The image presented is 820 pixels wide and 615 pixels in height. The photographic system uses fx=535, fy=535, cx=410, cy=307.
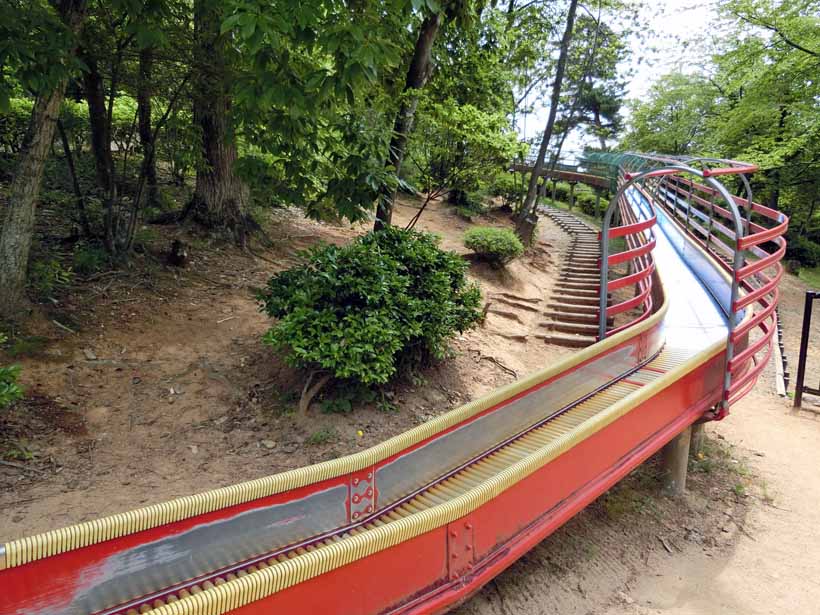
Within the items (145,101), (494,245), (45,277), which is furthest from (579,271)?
(45,277)

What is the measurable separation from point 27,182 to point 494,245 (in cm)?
819

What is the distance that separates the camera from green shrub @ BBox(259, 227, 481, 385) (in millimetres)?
4859

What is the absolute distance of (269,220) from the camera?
1093 centimetres

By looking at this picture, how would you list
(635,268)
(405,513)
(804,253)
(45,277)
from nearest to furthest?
(405,513)
(45,277)
(635,268)
(804,253)

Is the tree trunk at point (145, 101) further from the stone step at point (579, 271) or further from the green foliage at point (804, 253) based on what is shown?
the green foliage at point (804, 253)

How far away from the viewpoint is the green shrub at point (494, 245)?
11.3 metres

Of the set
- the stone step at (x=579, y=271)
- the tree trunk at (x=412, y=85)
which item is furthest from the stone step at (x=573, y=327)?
the tree trunk at (x=412, y=85)

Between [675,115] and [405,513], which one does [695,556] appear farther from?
[675,115]

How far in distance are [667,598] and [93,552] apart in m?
3.94

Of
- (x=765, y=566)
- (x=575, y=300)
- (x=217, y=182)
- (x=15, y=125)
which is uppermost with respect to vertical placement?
(x=15, y=125)

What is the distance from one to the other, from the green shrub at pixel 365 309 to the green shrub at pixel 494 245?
208 inches

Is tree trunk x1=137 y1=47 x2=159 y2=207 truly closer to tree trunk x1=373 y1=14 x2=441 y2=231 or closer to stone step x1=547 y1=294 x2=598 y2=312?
tree trunk x1=373 y1=14 x2=441 y2=231

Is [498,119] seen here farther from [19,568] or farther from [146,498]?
[19,568]

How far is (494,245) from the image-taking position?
11250 millimetres
